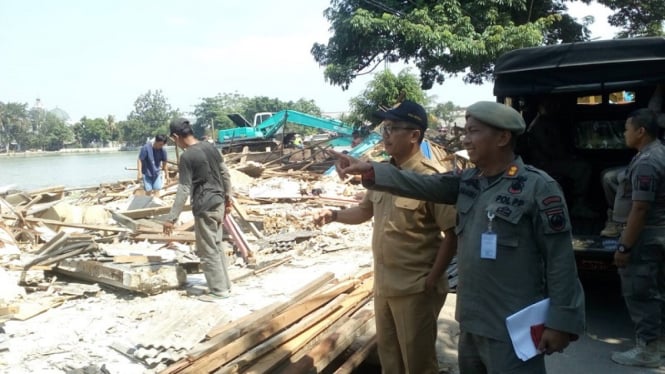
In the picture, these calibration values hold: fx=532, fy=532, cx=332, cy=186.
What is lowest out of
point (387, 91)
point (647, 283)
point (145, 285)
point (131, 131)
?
point (145, 285)

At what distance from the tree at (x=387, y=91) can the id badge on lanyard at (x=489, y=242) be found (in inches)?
656

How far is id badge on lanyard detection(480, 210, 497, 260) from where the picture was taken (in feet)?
7.30

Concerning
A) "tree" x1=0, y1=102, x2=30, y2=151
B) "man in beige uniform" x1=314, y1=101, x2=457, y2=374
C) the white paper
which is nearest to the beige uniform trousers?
"man in beige uniform" x1=314, y1=101, x2=457, y2=374

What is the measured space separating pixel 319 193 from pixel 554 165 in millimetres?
7727

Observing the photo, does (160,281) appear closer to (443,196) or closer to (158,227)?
(158,227)

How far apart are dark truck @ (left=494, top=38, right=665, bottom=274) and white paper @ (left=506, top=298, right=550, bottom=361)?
3.04m

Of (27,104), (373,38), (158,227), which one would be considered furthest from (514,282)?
(27,104)

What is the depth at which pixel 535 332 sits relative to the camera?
2.19m

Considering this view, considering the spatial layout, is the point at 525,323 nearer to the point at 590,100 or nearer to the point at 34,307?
the point at 34,307

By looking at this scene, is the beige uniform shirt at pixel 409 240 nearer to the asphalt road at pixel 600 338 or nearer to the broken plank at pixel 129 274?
the asphalt road at pixel 600 338

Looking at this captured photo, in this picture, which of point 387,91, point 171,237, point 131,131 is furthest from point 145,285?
point 131,131

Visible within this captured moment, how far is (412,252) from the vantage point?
294 centimetres

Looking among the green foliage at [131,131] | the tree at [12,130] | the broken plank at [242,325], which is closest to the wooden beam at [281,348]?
the broken plank at [242,325]

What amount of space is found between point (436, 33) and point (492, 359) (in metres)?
14.8
